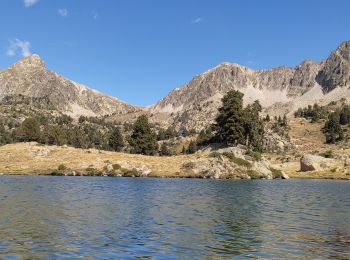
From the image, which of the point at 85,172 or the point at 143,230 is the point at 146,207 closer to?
the point at 143,230

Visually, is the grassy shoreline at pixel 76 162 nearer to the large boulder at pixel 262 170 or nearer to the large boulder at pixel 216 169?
the large boulder at pixel 216 169

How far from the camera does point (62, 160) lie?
121625 millimetres

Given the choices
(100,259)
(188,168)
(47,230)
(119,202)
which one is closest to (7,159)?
(188,168)

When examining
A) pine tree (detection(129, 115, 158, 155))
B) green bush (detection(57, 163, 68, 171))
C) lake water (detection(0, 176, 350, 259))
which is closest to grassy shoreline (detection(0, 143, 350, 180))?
green bush (detection(57, 163, 68, 171))

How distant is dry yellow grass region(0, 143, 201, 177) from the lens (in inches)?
4503

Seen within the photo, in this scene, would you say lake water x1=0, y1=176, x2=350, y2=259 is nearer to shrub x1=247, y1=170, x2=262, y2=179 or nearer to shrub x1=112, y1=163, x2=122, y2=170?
shrub x1=247, y1=170, x2=262, y2=179

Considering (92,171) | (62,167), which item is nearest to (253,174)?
(92,171)

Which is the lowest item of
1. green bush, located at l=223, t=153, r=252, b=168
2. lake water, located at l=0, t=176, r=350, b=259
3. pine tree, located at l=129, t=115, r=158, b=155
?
lake water, located at l=0, t=176, r=350, b=259

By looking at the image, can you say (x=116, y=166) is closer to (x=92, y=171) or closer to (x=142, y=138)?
(x=92, y=171)

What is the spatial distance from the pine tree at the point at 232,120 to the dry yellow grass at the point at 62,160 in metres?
27.6

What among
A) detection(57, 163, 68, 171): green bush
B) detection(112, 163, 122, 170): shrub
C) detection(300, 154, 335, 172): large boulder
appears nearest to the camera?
detection(57, 163, 68, 171): green bush

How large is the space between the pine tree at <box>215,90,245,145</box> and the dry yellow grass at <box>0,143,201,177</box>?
90.7 feet

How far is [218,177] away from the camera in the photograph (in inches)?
4269

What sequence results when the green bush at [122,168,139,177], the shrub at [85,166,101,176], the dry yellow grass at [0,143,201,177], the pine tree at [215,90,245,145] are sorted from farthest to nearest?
1. the pine tree at [215,90,245,145]
2. the dry yellow grass at [0,143,201,177]
3. the shrub at [85,166,101,176]
4. the green bush at [122,168,139,177]
